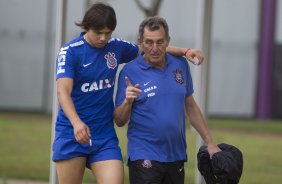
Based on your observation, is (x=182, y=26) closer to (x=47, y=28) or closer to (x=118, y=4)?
(x=118, y=4)

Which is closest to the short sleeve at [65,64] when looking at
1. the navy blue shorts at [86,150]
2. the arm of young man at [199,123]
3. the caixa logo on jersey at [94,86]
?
the caixa logo on jersey at [94,86]

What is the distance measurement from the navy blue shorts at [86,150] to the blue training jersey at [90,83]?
46 millimetres

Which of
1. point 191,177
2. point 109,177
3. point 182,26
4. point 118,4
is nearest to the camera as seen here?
point 109,177

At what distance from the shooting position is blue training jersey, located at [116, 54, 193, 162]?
5.59m

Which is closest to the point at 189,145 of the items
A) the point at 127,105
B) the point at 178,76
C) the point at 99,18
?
the point at 178,76

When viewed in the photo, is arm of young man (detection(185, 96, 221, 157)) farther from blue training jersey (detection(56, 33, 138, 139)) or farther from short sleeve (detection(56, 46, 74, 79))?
short sleeve (detection(56, 46, 74, 79))

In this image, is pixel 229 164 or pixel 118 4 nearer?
pixel 229 164

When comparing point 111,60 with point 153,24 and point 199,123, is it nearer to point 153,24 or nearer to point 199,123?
point 153,24

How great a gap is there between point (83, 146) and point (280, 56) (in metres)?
16.6

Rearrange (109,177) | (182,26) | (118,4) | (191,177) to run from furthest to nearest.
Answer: (182,26)
(118,4)
(191,177)
(109,177)

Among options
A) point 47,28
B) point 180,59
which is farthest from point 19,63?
point 180,59

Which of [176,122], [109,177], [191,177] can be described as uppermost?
[176,122]

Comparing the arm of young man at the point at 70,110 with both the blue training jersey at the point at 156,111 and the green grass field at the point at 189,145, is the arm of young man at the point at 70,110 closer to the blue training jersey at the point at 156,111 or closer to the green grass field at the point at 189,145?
the blue training jersey at the point at 156,111

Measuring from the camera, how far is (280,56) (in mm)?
21781
